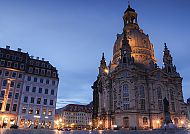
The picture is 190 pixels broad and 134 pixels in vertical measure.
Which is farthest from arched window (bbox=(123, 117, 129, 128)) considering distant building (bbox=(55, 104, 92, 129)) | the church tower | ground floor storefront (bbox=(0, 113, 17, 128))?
distant building (bbox=(55, 104, 92, 129))

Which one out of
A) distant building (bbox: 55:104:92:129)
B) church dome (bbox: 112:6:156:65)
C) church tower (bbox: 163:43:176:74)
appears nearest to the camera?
church tower (bbox: 163:43:176:74)

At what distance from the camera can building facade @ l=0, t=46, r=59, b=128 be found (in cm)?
5688

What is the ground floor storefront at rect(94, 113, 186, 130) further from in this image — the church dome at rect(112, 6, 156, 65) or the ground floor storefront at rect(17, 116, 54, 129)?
the church dome at rect(112, 6, 156, 65)

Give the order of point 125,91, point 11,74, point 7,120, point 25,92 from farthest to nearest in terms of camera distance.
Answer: point 125,91, point 25,92, point 11,74, point 7,120

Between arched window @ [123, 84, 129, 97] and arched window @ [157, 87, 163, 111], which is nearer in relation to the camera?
arched window @ [123, 84, 129, 97]

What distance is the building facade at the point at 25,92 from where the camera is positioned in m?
56.9

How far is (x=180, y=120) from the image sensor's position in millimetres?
78000

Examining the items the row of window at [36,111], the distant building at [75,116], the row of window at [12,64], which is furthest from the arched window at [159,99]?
the distant building at [75,116]

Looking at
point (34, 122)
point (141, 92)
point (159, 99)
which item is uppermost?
point (141, 92)

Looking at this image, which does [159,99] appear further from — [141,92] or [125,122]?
[125,122]

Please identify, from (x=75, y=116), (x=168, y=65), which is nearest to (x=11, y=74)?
(x=168, y=65)

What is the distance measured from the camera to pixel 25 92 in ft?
196

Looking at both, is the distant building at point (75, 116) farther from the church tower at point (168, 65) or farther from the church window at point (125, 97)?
the church tower at point (168, 65)

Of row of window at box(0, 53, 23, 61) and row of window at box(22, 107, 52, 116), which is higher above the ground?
row of window at box(0, 53, 23, 61)
